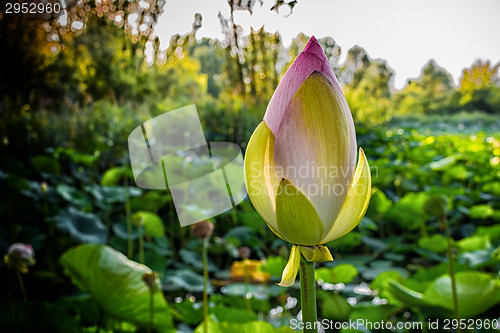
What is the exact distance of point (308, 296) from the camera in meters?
0.10

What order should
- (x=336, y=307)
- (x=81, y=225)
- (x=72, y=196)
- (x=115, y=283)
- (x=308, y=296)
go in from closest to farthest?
1. (x=308, y=296)
2. (x=115, y=283)
3. (x=336, y=307)
4. (x=81, y=225)
5. (x=72, y=196)

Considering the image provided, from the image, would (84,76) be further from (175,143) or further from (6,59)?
(175,143)

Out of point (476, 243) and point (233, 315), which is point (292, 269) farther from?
point (476, 243)

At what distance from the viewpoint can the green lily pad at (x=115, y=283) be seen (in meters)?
0.47

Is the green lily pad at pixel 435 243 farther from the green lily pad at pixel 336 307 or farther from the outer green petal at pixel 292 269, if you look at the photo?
the outer green petal at pixel 292 269

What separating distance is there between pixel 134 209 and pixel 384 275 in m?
0.88

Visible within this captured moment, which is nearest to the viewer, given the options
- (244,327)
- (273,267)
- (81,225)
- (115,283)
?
(244,327)

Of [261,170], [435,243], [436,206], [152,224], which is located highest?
[261,170]

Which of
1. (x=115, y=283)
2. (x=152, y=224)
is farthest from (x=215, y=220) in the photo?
(x=115, y=283)

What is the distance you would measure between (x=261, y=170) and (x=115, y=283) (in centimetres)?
43

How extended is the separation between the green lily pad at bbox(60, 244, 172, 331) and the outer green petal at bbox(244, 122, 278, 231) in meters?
0.37

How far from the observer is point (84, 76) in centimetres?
361

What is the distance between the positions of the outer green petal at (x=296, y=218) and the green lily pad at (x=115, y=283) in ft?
1.25

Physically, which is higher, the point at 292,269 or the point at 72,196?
the point at 292,269
